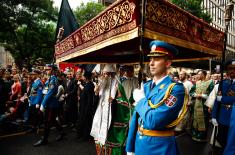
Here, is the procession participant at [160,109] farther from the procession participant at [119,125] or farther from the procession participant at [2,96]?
the procession participant at [2,96]

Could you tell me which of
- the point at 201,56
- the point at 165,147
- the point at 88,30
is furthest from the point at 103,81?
the point at 165,147

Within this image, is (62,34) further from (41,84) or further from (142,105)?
(142,105)

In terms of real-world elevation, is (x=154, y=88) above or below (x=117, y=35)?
below

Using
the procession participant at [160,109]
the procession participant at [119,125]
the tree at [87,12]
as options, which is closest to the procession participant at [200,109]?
the procession participant at [119,125]

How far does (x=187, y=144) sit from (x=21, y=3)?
19.5 metres

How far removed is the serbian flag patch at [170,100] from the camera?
89.7 inches

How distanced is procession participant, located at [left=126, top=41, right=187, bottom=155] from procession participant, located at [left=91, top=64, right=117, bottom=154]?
1.69m

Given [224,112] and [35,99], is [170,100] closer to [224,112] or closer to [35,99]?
[224,112]

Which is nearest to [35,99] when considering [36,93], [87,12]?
[36,93]

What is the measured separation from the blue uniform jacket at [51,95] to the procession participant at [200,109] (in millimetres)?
3886

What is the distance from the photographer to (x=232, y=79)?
4254mm

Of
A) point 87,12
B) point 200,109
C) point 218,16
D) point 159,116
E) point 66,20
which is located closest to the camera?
point 159,116

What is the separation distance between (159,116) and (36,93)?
5.53 m

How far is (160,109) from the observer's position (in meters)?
2.28
